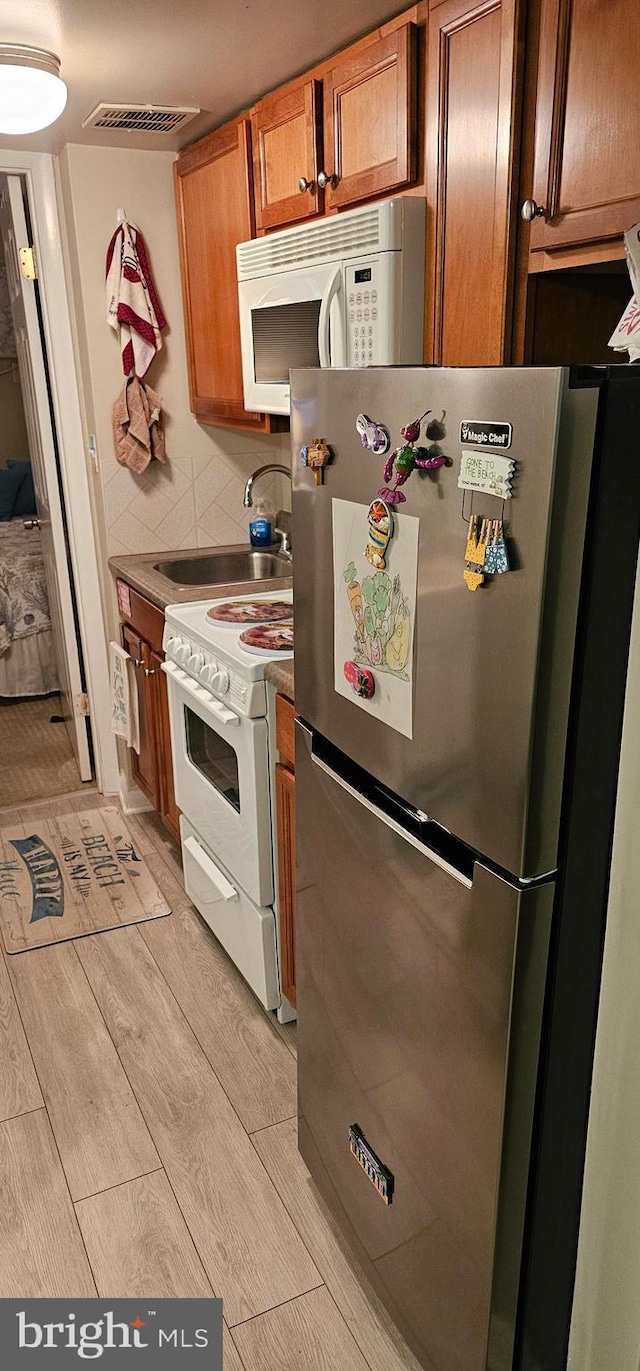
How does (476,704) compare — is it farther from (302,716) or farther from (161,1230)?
(161,1230)

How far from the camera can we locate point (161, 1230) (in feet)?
5.99

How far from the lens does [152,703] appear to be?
298 centimetres

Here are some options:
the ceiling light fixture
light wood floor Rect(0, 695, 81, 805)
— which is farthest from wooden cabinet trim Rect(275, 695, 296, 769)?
light wood floor Rect(0, 695, 81, 805)

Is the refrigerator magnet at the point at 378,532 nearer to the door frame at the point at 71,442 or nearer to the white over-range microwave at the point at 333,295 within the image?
→ the white over-range microwave at the point at 333,295

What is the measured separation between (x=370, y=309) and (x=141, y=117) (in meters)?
1.18

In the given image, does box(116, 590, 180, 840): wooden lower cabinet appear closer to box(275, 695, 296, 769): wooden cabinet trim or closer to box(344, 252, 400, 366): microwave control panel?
box(275, 695, 296, 769): wooden cabinet trim

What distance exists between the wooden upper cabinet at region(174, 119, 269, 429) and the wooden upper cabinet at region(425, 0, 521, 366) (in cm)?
89

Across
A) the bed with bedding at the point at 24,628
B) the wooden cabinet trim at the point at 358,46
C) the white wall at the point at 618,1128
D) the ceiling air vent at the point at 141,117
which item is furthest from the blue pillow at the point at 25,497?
the white wall at the point at 618,1128

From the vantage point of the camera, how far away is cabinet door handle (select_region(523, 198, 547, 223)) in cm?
147

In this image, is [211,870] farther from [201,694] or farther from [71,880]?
[71,880]

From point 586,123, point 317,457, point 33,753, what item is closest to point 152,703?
point 33,753

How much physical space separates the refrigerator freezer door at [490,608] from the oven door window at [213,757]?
93 cm

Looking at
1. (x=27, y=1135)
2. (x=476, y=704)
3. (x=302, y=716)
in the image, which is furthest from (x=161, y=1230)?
(x=476, y=704)

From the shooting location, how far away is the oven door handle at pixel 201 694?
216 cm
